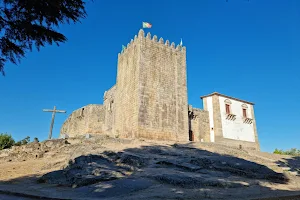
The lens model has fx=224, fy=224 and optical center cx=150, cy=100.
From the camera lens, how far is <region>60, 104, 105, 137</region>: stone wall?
26.5m

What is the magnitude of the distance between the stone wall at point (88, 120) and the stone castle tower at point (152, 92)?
5.97 metres

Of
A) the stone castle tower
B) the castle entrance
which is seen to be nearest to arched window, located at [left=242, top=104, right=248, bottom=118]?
the castle entrance

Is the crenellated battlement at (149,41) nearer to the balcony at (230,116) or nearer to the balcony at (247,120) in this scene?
the balcony at (230,116)

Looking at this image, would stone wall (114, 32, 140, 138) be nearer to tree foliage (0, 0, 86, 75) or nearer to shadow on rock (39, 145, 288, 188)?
shadow on rock (39, 145, 288, 188)

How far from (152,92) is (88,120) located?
11.3 metres

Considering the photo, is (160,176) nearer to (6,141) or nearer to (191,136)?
(191,136)

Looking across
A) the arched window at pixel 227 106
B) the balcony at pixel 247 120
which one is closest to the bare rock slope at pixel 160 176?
the arched window at pixel 227 106

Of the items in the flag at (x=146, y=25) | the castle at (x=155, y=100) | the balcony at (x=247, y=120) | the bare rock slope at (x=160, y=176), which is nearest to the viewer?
the bare rock slope at (x=160, y=176)

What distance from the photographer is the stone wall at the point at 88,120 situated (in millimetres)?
26469

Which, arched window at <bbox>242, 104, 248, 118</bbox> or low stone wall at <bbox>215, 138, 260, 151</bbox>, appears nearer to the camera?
low stone wall at <bbox>215, 138, 260, 151</bbox>

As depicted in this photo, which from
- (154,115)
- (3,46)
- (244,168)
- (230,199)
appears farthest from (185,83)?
(3,46)

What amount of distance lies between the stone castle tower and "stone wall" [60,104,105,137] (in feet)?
Result: 19.6

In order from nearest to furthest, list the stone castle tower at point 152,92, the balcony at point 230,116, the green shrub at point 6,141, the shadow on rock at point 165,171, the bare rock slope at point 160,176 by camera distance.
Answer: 1. the bare rock slope at point 160,176
2. the shadow on rock at point 165,171
3. the stone castle tower at point 152,92
4. the green shrub at point 6,141
5. the balcony at point 230,116

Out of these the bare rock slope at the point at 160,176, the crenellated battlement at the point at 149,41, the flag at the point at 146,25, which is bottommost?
the bare rock slope at the point at 160,176
